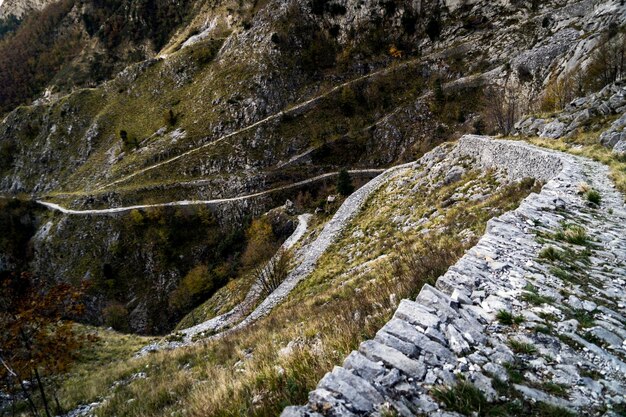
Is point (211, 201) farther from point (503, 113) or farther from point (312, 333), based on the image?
point (312, 333)

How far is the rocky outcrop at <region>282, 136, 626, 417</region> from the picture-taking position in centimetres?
364

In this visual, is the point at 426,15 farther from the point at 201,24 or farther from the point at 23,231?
the point at 23,231

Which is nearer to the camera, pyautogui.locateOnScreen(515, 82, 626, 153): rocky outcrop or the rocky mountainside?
the rocky mountainside

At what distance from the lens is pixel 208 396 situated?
5668 millimetres

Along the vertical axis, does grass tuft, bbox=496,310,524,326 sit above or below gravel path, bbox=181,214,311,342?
above

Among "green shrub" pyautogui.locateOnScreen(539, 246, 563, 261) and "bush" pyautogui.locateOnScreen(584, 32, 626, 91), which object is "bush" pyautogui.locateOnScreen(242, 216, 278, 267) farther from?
"bush" pyautogui.locateOnScreen(584, 32, 626, 91)

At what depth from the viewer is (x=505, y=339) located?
4.45 meters

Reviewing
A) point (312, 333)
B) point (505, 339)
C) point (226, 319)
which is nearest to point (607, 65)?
point (312, 333)

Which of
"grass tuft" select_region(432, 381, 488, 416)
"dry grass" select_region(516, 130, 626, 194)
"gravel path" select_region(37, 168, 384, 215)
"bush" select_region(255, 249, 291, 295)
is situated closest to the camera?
"grass tuft" select_region(432, 381, 488, 416)

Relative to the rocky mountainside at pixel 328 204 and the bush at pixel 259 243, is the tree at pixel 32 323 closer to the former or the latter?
the rocky mountainside at pixel 328 204

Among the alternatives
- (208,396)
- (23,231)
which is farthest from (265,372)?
(23,231)

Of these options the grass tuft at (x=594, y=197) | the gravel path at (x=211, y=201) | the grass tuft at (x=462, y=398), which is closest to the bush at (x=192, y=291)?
the gravel path at (x=211, y=201)

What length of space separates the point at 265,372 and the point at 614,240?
844cm

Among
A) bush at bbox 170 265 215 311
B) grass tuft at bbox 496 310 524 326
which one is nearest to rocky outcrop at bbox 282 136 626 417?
grass tuft at bbox 496 310 524 326
